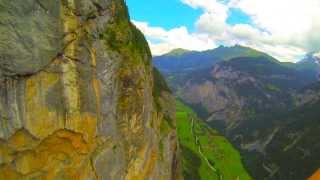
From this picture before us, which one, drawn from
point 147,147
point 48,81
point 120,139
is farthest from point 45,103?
point 147,147

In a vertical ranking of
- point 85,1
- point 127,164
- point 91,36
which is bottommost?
point 127,164

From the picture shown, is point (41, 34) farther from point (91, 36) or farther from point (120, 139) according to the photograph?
point (120, 139)

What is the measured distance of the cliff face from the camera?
40469 mm

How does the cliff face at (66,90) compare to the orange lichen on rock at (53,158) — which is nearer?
the cliff face at (66,90)

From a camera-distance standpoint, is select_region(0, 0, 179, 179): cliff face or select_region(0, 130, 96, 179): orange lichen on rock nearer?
select_region(0, 0, 179, 179): cliff face

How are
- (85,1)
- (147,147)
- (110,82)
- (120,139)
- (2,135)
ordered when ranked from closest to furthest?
1. (2,135)
2. (85,1)
3. (110,82)
4. (120,139)
5. (147,147)

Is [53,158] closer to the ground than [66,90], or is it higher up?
closer to the ground

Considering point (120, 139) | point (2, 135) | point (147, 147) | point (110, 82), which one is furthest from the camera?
point (147, 147)

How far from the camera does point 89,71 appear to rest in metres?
46.4

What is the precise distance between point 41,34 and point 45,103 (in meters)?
5.58

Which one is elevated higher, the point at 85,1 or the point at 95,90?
the point at 85,1

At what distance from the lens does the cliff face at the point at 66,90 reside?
133ft

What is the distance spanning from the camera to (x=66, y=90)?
43.9 meters

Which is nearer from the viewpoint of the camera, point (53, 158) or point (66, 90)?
point (66, 90)
